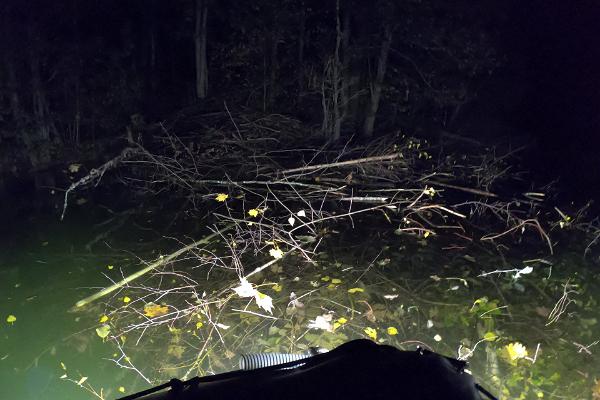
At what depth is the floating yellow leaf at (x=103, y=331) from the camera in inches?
162

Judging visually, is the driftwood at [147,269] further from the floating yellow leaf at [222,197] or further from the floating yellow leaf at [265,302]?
the floating yellow leaf at [265,302]

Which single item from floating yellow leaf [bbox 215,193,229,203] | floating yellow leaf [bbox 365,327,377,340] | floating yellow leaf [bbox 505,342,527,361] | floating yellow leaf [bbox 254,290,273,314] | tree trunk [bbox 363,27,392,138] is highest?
tree trunk [bbox 363,27,392,138]

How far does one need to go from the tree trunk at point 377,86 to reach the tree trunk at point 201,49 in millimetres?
4086

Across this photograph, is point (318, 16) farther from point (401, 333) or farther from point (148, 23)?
point (401, 333)

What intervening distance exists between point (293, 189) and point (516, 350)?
11.8 ft

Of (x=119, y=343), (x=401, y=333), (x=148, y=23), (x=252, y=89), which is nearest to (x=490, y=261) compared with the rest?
(x=401, y=333)

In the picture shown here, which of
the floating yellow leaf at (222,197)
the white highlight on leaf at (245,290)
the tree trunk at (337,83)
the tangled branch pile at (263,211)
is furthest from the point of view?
the tree trunk at (337,83)

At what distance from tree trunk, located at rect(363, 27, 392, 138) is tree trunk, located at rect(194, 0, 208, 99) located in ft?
13.4

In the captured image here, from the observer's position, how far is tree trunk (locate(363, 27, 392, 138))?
793 centimetres

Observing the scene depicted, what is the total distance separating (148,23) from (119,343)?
9044 millimetres

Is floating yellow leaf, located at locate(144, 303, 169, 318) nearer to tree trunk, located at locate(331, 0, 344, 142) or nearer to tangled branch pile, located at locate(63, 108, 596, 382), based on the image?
tangled branch pile, located at locate(63, 108, 596, 382)

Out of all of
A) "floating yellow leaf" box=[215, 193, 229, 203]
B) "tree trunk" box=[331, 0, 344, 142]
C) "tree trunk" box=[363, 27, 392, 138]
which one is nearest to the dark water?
"floating yellow leaf" box=[215, 193, 229, 203]

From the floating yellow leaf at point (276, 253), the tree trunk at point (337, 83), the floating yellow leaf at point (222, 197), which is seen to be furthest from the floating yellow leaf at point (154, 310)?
the tree trunk at point (337, 83)

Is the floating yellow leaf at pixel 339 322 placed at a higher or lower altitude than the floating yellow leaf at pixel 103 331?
higher
